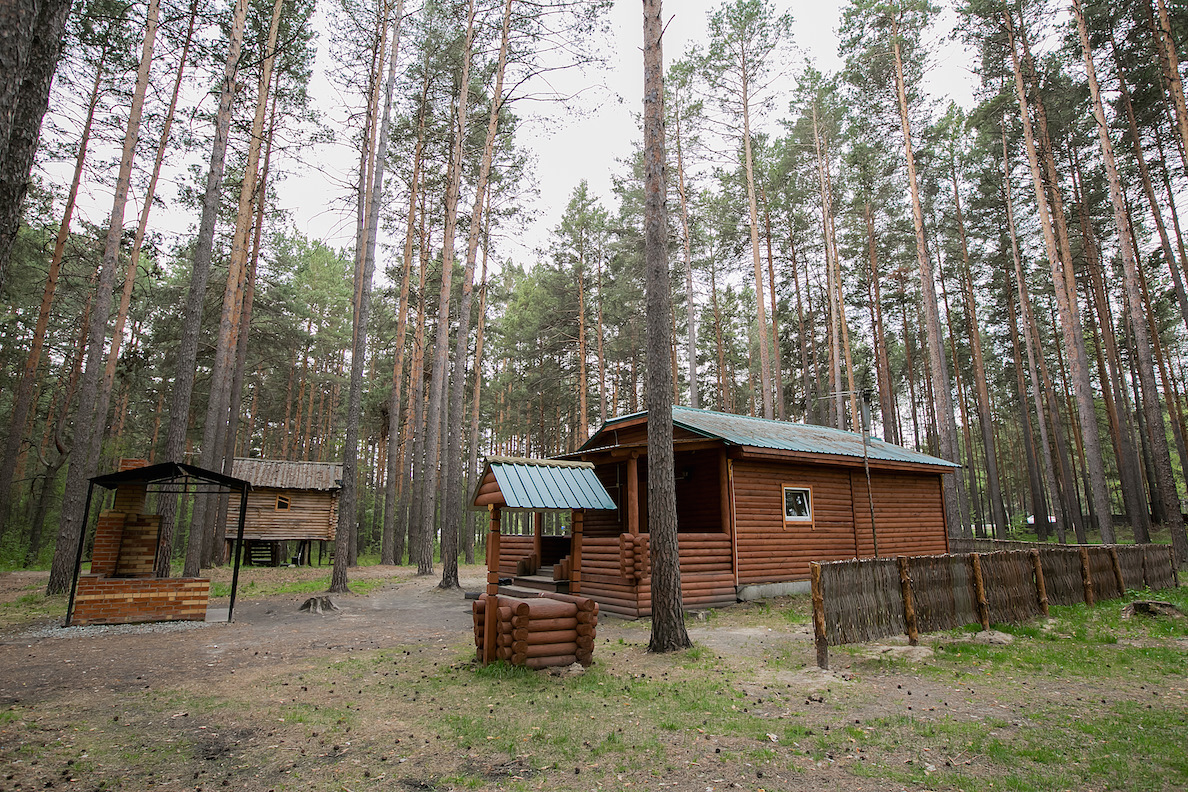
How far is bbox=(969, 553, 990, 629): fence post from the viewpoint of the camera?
8031mm

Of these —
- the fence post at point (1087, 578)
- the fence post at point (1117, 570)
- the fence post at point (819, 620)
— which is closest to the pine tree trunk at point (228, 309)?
the fence post at point (819, 620)

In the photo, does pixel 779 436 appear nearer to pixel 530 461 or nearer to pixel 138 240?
pixel 530 461

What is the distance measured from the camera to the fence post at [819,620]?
6.48 metres

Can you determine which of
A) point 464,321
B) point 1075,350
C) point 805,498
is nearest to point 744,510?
point 805,498

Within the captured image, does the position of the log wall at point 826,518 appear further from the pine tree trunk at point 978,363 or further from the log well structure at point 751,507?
the pine tree trunk at point 978,363

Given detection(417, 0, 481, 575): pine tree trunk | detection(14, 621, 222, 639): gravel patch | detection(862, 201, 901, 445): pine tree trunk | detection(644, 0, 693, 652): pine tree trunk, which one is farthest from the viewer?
detection(862, 201, 901, 445): pine tree trunk

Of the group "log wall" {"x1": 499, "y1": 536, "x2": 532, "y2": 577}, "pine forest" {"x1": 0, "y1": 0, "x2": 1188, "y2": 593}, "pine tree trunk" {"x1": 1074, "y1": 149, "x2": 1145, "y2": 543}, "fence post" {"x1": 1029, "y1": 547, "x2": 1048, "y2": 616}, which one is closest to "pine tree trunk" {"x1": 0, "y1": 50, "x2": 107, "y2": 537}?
"pine forest" {"x1": 0, "y1": 0, "x2": 1188, "y2": 593}

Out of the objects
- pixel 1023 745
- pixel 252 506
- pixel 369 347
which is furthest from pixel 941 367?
pixel 369 347

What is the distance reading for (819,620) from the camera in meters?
6.52

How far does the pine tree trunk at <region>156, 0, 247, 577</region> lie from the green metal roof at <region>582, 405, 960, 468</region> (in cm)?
860

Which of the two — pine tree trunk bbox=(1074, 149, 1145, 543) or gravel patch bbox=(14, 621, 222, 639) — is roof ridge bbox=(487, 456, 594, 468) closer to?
gravel patch bbox=(14, 621, 222, 639)

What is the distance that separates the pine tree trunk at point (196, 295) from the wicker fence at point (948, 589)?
11.7 m

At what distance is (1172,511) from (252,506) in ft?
97.3

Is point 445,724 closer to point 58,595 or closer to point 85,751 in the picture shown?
point 85,751
